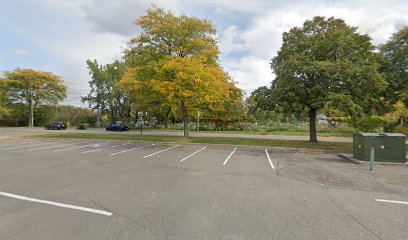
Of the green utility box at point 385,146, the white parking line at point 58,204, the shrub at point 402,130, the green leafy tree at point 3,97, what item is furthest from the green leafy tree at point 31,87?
the shrub at point 402,130

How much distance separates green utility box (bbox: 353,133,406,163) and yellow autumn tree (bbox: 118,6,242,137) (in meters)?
10.1

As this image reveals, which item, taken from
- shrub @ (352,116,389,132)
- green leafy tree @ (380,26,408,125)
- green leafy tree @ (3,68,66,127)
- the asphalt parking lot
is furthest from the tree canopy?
green leafy tree @ (3,68,66,127)

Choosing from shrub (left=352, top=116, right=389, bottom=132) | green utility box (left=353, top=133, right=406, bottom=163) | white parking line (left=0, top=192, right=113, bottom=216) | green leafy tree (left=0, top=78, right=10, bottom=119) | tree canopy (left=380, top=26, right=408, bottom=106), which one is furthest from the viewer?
green leafy tree (left=0, top=78, right=10, bottom=119)

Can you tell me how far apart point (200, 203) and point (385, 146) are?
9945mm

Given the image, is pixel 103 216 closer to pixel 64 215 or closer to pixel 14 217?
pixel 64 215

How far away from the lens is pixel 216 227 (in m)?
3.61

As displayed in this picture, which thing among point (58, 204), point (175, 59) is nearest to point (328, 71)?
point (175, 59)

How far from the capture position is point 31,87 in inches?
1609

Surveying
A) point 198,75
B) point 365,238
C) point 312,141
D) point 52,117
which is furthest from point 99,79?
point 365,238

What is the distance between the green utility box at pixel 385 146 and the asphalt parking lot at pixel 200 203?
1.62m

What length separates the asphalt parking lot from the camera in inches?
137

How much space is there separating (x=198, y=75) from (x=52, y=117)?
45261 mm

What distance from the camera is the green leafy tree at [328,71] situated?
41.9 ft

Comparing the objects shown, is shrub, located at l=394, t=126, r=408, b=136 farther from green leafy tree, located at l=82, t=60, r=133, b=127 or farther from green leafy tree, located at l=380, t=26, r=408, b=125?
green leafy tree, located at l=82, t=60, r=133, b=127
